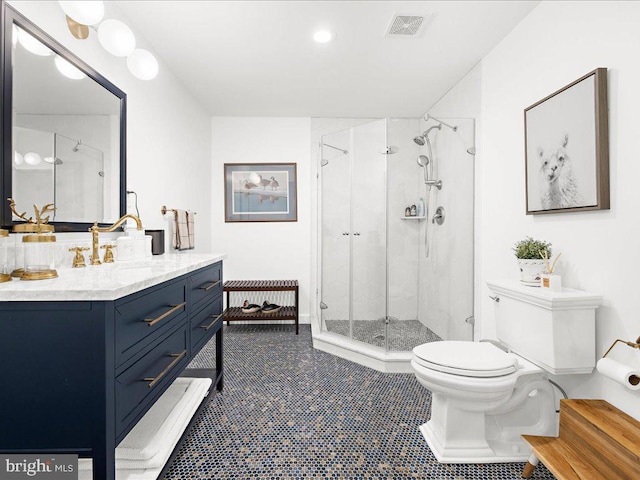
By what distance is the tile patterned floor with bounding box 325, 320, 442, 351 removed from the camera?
2734mm

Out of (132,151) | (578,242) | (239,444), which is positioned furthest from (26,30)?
(578,242)

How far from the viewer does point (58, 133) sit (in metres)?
1.46

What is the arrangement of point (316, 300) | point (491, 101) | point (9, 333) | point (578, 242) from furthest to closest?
1. point (316, 300)
2. point (491, 101)
3. point (578, 242)
4. point (9, 333)

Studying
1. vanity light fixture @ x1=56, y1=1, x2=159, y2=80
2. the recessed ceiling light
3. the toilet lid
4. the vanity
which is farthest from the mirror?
the toilet lid

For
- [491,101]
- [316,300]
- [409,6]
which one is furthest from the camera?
[316,300]

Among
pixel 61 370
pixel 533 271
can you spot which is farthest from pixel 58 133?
pixel 533 271

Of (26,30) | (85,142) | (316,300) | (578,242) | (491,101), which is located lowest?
(316,300)

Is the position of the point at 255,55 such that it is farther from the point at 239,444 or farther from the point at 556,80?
the point at 239,444

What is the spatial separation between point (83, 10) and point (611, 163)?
7.65 ft

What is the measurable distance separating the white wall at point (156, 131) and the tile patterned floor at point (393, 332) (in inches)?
68.3

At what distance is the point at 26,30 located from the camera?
51.3 inches

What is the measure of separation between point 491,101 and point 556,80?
0.64 meters

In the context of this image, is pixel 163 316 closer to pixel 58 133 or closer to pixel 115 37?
pixel 58 133

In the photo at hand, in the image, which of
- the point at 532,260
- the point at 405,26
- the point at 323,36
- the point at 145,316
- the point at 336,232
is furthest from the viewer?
the point at 336,232
